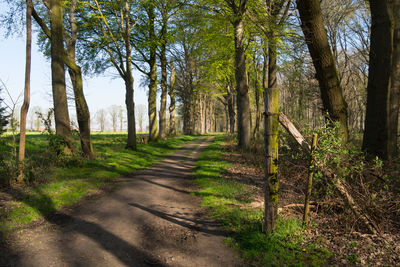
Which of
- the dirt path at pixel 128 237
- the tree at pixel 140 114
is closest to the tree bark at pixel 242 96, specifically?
the dirt path at pixel 128 237

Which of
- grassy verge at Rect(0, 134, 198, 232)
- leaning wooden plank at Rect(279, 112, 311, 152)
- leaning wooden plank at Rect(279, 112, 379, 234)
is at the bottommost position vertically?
grassy verge at Rect(0, 134, 198, 232)

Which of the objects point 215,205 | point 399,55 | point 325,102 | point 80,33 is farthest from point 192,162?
point 80,33

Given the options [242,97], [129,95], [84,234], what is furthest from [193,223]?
[129,95]

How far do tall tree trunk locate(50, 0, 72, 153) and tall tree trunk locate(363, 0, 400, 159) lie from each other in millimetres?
11780

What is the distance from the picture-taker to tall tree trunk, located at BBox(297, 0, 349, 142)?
6.68 meters

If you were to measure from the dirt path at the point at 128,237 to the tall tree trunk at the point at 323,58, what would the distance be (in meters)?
4.73

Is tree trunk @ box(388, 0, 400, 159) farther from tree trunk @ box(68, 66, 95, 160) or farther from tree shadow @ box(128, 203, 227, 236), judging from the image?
tree trunk @ box(68, 66, 95, 160)

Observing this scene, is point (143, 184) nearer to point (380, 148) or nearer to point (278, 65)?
point (380, 148)

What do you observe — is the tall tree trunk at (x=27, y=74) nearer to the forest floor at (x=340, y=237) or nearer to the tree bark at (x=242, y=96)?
the forest floor at (x=340, y=237)

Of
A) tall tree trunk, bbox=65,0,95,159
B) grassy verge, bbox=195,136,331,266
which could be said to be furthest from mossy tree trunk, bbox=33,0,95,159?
grassy verge, bbox=195,136,331,266

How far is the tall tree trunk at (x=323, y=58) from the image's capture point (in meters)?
6.68

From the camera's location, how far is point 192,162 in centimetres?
1386

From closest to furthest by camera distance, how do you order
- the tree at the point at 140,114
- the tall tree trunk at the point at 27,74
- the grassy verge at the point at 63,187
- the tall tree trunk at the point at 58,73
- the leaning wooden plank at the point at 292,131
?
1. the leaning wooden plank at the point at 292,131
2. the grassy verge at the point at 63,187
3. the tall tree trunk at the point at 27,74
4. the tall tree trunk at the point at 58,73
5. the tree at the point at 140,114

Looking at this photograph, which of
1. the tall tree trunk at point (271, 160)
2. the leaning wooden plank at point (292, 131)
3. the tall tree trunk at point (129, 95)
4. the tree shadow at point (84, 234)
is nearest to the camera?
the tree shadow at point (84, 234)
